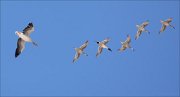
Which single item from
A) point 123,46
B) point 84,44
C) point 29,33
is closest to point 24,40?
point 29,33

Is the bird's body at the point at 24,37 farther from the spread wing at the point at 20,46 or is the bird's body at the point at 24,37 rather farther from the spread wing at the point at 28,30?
the spread wing at the point at 20,46

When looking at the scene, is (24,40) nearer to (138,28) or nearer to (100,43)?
(100,43)

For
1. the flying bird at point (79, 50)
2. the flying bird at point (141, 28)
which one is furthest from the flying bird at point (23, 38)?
the flying bird at point (141, 28)

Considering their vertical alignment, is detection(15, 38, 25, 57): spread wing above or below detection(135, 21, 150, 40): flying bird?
below


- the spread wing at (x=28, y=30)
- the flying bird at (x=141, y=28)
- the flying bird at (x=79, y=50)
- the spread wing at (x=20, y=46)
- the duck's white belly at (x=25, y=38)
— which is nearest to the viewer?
the duck's white belly at (x=25, y=38)

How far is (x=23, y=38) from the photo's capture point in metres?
40.3

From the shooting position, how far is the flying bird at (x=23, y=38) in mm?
40156

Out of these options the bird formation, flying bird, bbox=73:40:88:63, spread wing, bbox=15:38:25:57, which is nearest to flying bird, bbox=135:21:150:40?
the bird formation

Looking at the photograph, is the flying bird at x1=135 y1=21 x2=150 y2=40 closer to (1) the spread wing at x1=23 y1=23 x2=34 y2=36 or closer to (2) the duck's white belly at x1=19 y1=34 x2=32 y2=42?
(1) the spread wing at x1=23 y1=23 x2=34 y2=36

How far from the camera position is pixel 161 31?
47.8 meters

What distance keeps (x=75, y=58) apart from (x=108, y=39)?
293cm

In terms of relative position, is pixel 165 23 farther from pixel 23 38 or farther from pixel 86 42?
pixel 23 38

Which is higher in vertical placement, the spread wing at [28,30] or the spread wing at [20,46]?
the spread wing at [28,30]

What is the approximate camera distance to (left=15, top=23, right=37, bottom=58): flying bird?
132ft
